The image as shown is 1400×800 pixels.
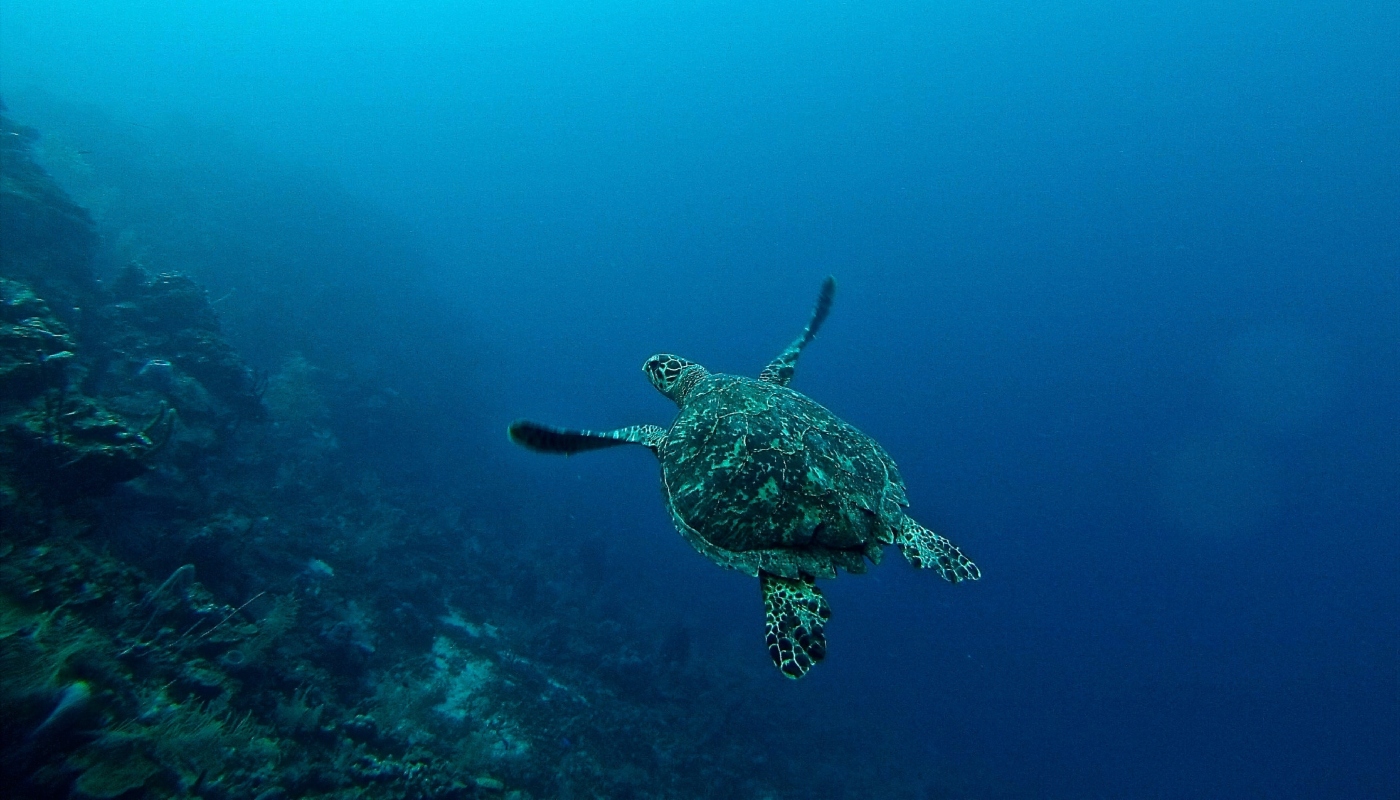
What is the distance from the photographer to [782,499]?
4043mm

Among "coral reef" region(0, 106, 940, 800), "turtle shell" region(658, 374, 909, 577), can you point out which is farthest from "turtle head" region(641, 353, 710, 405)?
"coral reef" region(0, 106, 940, 800)

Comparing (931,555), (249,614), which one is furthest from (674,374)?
(249,614)

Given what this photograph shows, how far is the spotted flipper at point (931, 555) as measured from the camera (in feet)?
15.3

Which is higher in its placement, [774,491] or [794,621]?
[774,491]

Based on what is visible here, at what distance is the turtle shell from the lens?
400 centimetres

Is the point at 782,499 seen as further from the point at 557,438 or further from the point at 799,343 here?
the point at 799,343

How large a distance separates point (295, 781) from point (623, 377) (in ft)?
133

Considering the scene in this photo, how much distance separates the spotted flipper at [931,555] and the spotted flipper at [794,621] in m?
1.00

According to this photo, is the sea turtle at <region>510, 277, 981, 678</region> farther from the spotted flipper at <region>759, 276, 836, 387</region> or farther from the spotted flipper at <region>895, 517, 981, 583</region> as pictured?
the spotted flipper at <region>759, 276, 836, 387</region>

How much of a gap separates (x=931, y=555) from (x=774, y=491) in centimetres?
173

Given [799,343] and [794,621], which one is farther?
[799,343]

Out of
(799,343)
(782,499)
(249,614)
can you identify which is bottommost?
(249,614)

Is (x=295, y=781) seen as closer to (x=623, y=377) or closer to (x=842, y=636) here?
(x=842, y=636)

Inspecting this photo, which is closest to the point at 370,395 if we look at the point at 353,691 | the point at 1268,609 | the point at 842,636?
the point at 353,691
